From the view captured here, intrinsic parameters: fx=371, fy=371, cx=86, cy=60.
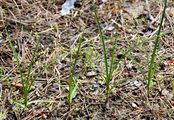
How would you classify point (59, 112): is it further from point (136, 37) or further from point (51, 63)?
point (136, 37)

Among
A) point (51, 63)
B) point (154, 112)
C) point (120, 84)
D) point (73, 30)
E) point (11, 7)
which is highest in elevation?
point (11, 7)

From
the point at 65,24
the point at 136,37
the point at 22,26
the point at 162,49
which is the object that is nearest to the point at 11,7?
the point at 22,26

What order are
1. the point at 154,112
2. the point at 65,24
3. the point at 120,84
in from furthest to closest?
the point at 65,24, the point at 120,84, the point at 154,112

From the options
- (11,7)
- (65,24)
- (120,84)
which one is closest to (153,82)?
(120,84)

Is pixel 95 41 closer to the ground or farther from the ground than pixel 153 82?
farther from the ground

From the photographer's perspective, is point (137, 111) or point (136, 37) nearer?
point (137, 111)

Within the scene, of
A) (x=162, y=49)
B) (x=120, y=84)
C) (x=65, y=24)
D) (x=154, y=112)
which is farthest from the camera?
(x=65, y=24)
